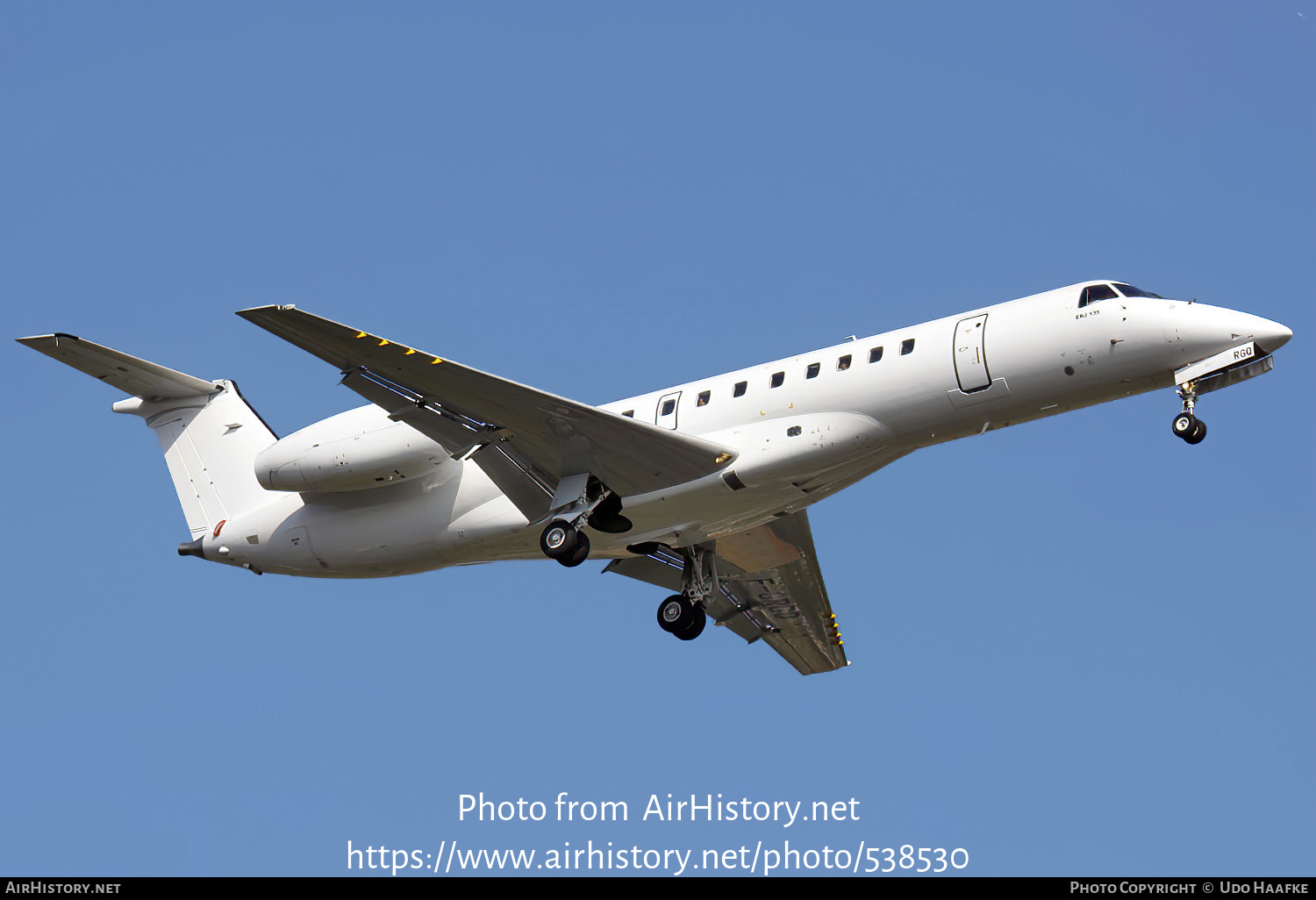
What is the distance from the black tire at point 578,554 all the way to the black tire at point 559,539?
0.02 meters

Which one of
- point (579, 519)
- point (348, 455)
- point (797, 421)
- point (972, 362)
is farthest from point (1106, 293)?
point (348, 455)

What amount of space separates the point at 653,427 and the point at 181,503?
9.11 meters

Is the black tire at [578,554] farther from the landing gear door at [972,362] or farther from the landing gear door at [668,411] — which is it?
the landing gear door at [972,362]

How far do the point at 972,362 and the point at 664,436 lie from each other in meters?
4.03

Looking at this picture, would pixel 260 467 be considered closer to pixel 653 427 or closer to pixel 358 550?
pixel 358 550

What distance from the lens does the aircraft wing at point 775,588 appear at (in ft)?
80.0

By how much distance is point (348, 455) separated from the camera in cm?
2209

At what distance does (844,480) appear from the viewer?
2127 cm

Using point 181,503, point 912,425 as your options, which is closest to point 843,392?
point 912,425

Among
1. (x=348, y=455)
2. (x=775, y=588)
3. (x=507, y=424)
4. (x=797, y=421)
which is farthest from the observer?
(x=775, y=588)

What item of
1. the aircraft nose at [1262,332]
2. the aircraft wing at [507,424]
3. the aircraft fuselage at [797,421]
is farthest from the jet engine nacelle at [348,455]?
the aircraft nose at [1262,332]

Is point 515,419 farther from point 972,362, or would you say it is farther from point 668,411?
point 972,362
